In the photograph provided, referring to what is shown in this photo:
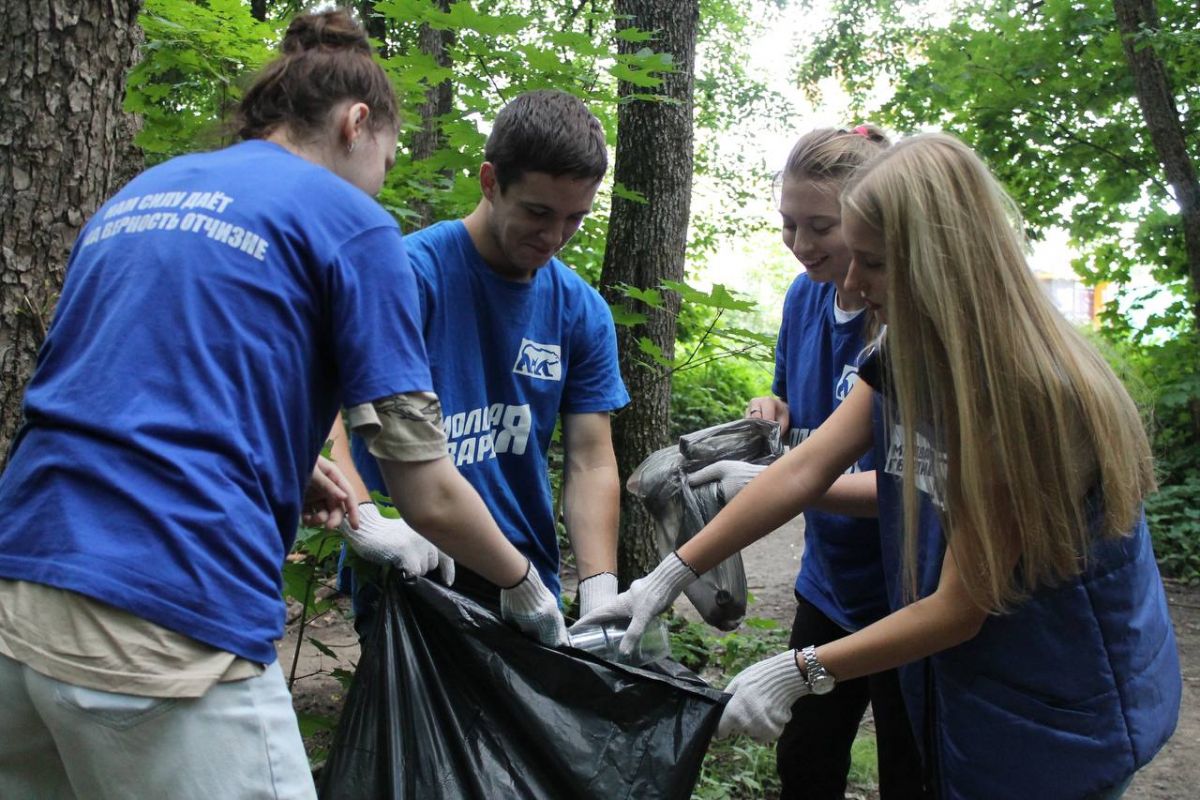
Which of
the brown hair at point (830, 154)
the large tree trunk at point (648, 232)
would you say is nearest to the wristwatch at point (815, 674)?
the brown hair at point (830, 154)

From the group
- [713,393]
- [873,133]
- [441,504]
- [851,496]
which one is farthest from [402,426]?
[713,393]

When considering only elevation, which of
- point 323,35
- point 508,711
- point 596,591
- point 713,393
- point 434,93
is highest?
point 434,93

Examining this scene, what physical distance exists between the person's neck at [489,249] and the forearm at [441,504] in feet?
2.44

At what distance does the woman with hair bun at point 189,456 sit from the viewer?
119 cm

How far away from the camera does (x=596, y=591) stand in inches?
88.4

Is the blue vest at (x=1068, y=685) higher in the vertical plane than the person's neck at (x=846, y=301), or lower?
lower

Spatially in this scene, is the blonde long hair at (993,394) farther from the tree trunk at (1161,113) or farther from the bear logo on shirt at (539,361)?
the tree trunk at (1161,113)

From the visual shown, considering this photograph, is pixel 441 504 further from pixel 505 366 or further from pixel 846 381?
pixel 846 381

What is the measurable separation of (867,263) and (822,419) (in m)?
0.80

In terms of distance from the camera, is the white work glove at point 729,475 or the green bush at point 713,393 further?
the green bush at point 713,393

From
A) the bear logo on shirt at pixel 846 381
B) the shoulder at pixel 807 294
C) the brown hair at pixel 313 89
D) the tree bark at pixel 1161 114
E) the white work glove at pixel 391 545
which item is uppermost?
the tree bark at pixel 1161 114

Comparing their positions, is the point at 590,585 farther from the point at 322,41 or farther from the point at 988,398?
the point at 322,41

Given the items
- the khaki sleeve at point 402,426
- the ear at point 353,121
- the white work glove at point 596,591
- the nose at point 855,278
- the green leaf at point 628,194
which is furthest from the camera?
the green leaf at point 628,194

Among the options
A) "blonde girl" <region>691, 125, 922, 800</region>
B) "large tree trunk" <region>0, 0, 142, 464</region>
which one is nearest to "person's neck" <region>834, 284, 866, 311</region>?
"blonde girl" <region>691, 125, 922, 800</region>
